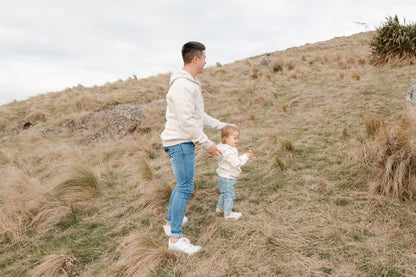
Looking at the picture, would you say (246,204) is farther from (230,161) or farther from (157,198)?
(157,198)

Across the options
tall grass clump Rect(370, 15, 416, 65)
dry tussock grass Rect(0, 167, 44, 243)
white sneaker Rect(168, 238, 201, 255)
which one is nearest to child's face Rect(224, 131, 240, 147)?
white sneaker Rect(168, 238, 201, 255)

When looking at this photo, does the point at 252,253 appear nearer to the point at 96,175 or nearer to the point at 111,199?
the point at 111,199

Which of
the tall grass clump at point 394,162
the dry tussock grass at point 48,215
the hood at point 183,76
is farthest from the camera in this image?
the dry tussock grass at point 48,215

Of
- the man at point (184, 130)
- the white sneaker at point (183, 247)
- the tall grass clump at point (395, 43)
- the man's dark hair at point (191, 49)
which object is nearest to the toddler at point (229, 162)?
the man at point (184, 130)

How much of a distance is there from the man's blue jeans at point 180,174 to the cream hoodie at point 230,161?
1.49 feet

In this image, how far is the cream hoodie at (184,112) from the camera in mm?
2367

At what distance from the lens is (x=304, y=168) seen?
4090 mm

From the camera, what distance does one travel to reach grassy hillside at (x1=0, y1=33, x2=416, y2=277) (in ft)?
7.84

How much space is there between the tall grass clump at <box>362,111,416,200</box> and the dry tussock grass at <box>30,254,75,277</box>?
3426 millimetres

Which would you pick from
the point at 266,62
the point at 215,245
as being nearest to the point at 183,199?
the point at 215,245

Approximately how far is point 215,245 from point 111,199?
2.26 m

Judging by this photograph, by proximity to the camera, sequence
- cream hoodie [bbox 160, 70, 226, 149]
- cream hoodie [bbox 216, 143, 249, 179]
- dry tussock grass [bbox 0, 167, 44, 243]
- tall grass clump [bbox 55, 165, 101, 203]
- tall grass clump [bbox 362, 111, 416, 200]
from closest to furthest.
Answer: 1. cream hoodie [bbox 160, 70, 226, 149]
2. cream hoodie [bbox 216, 143, 249, 179]
3. tall grass clump [bbox 362, 111, 416, 200]
4. dry tussock grass [bbox 0, 167, 44, 243]
5. tall grass clump [bbox 55, 165, 101, 203]

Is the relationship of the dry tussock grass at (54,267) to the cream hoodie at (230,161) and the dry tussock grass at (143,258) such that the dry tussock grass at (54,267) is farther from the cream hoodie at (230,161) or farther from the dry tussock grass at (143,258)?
the cream hoodie at (230,161)

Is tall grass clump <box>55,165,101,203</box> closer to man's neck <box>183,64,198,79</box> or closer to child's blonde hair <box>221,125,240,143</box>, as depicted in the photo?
child's blonde hair <box>221,125,240,143</box>
